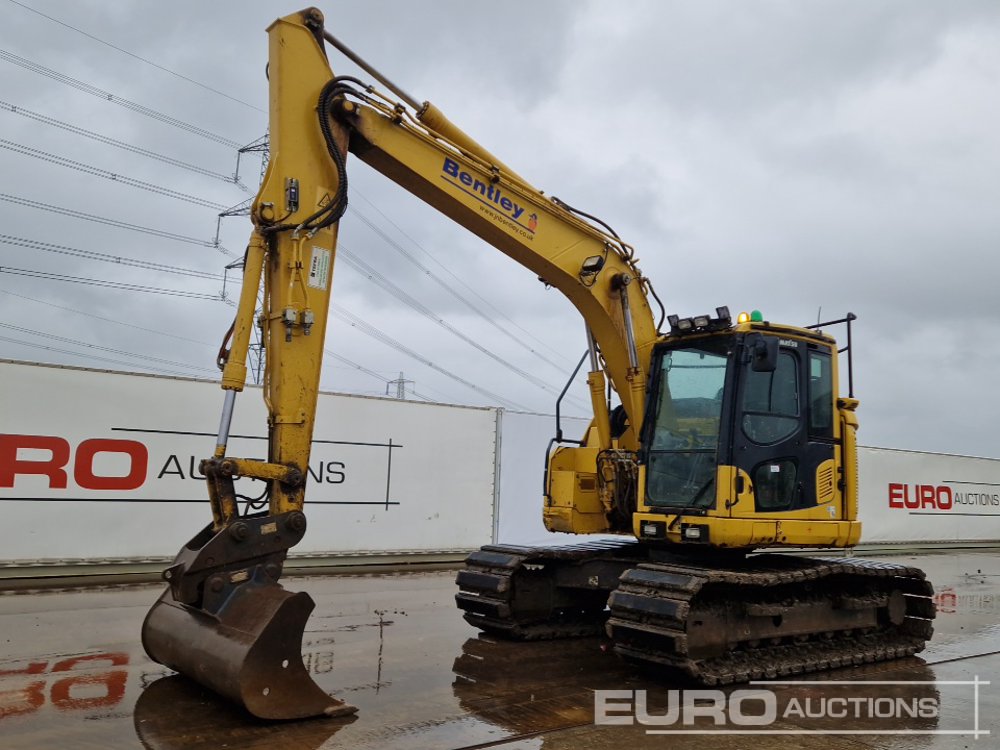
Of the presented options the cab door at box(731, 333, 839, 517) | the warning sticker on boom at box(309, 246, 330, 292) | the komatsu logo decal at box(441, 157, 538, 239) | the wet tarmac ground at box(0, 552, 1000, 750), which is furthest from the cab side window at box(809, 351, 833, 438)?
the warning sticker on boom at box(309, 246, 330, 292)

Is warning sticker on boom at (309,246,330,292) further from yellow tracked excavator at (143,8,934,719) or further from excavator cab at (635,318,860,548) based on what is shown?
excavator cab at (635,318,860,548)

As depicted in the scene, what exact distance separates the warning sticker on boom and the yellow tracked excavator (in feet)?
0.05

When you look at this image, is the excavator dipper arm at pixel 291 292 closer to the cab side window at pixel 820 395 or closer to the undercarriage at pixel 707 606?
the cab side window at pixel 820 395

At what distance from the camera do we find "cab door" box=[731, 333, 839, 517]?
6367 millimetres

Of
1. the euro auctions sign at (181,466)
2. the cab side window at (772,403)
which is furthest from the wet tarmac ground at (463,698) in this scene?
the euro auctions sign at (181,466)

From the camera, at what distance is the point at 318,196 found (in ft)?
18.1

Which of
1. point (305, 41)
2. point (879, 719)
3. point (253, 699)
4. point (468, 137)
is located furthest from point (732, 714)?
point (305, 41)

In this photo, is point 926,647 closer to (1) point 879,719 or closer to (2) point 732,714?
(1) point 879,719

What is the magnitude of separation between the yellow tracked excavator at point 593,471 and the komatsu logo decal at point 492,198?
0.02 m

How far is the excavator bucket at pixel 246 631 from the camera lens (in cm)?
454

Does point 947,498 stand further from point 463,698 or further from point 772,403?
point 463,698

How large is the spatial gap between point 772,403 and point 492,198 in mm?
2778

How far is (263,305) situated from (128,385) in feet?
20.8

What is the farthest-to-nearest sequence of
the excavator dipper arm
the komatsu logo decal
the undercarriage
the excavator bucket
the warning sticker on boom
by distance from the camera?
the komatsu logo decal, the undercarriage, the warning sticker on boom, the excavator dipper arm, the excavator bucket
